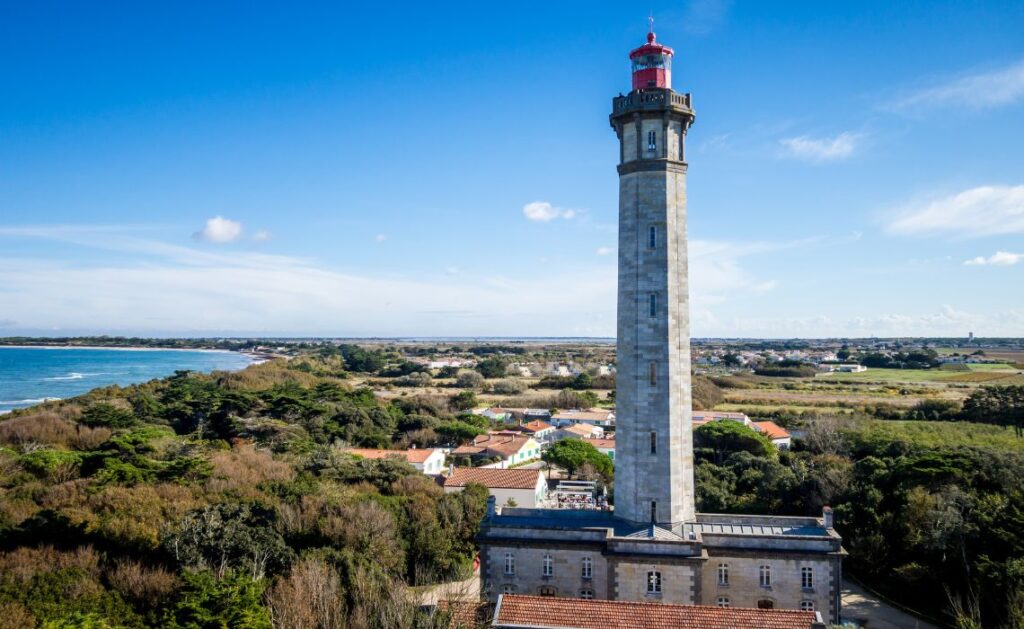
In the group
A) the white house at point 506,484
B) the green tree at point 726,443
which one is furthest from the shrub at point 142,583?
the green tree at point 726,443

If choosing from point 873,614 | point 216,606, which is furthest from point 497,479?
point 216,606

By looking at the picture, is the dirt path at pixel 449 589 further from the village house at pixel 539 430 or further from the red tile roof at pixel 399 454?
the village house at pixel 539 430

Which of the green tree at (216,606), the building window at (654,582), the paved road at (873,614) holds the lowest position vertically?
the paved road at (873,614)

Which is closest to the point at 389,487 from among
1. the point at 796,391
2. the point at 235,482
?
the point at 235,482

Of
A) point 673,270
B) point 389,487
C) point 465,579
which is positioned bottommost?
point 465,579

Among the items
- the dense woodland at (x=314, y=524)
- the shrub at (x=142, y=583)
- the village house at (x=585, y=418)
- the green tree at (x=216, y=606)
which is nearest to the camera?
the green tree at (x=216, y=606)

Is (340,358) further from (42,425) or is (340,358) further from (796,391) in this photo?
(42,425)

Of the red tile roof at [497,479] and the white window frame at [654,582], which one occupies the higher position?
the white window frame at [654,582]
